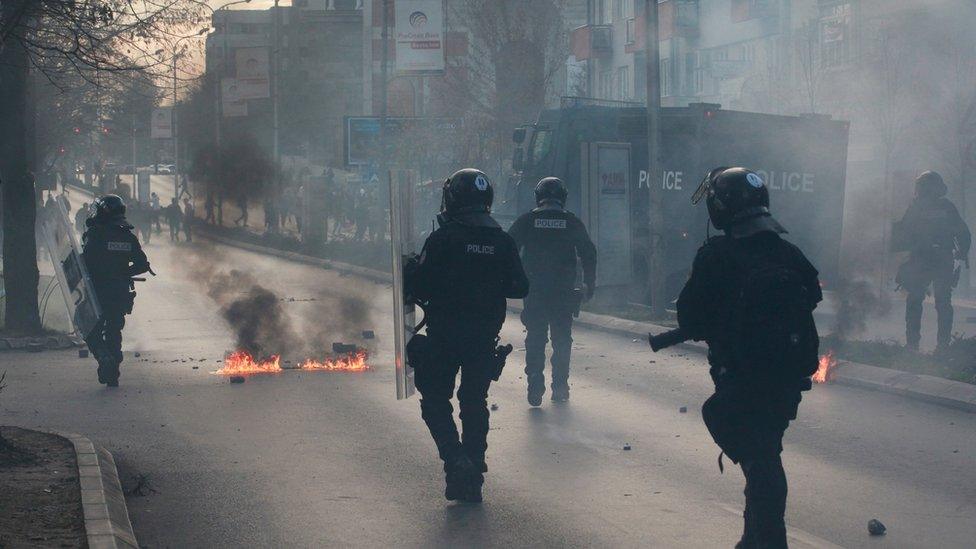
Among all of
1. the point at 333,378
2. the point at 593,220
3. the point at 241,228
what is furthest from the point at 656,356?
the point at 241,228

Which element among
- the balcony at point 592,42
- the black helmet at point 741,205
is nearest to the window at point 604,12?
the balcony at point 592,42

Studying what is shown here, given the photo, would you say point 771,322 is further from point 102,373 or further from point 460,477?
point 102,373

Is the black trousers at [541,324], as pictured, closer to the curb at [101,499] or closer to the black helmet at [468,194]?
the curb at [101,499]

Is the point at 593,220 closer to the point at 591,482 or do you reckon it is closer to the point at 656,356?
the point at 656,356

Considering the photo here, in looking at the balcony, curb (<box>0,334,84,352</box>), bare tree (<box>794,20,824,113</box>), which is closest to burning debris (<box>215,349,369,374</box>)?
curb (<box>0,334,84,352</box>)

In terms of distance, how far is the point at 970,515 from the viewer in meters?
7.29

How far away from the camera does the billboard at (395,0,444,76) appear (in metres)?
33.1

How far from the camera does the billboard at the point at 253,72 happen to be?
3919cm

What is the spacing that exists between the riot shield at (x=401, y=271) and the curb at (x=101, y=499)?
1.61 meters

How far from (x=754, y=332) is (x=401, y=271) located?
2.70 metres

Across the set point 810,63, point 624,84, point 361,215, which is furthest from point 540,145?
point 624,84

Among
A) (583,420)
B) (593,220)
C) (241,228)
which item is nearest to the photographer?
(583,420)

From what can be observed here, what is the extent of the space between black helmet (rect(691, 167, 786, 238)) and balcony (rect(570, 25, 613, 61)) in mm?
44648

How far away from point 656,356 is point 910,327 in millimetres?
2636
